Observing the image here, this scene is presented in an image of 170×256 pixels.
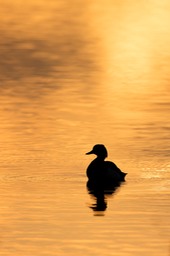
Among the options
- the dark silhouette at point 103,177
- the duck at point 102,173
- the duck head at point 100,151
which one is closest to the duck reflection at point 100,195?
the dark silhouette at point 103,177

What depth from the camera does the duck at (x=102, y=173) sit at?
27516mm

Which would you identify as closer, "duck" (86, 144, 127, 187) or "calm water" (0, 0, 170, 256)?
"calm water" (0, 0, 170, 256)

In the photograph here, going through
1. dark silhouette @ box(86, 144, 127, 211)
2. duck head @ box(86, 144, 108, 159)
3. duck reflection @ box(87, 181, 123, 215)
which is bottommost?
duck reflection @ box(87, 181, 123, 215)

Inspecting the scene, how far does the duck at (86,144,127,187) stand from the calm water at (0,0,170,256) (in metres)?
0.26

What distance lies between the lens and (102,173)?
28.1m

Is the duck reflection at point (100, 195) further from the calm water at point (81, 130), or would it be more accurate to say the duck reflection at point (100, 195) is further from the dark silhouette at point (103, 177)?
the calm water at point (81, 130)

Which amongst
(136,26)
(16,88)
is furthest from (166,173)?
(136,26)

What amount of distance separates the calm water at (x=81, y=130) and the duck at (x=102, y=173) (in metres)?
0.26

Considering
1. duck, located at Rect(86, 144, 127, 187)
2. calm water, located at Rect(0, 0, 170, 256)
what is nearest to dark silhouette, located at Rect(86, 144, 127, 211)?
duck, located at Rect(86, 144, 127, 187)

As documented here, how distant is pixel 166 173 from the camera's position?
27.8m

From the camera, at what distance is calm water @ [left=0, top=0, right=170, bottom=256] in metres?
21.6

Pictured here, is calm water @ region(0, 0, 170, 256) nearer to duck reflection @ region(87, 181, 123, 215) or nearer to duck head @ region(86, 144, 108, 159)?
duck reflection @ region(87, 181, 123, 215)

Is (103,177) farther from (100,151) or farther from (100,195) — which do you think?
(100,195)

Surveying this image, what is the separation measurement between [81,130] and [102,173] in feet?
15.8
